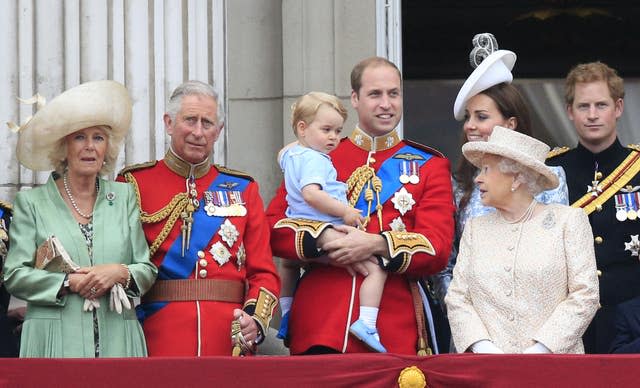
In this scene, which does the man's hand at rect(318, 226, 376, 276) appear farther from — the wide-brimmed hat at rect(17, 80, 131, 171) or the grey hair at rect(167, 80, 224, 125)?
the wide-brimmed hat at rect(17, 80, 131, 171)

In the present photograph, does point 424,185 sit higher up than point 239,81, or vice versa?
point 239,81

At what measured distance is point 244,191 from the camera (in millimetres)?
6859

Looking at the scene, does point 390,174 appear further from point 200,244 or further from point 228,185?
point 200,244

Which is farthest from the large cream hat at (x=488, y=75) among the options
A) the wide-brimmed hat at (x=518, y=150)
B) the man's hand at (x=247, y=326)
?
the man's hand at (x=247, y=326)

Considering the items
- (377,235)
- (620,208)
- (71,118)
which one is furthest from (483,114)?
(71,118)

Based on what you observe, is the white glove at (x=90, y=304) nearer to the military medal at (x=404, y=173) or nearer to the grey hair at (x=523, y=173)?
the military medal at (x=404, y=173)

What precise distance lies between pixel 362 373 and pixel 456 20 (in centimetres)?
582

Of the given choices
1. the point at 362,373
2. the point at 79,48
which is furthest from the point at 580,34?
the point at 362,373

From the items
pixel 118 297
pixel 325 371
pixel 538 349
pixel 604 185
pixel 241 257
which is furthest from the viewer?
pixel 604 185

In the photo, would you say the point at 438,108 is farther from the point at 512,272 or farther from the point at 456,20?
the point at 512,272

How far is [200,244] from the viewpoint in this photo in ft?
21.9

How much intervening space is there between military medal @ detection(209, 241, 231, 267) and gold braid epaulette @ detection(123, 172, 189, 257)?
0.19 m

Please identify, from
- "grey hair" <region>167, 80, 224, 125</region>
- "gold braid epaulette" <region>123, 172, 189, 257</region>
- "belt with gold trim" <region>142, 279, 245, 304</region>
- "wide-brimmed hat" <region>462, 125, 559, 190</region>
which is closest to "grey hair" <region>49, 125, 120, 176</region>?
A: "gold braid epaulette" <region>123, 172, 189, 257</region>

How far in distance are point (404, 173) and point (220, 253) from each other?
2.69 feet
